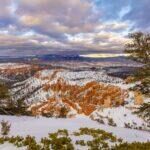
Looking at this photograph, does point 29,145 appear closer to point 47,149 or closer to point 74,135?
point 47,149

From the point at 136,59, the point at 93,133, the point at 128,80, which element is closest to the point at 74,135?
the point at 93,133

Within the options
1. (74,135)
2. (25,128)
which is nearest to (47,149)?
(74,135)

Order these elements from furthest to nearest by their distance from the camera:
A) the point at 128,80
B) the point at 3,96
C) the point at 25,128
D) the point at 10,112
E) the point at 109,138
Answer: the point at 10,112, the point at 3,96, the point at 128,80, the point at 25,128, the point at 109,138

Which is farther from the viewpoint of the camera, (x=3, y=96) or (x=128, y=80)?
(x=3, y=96)

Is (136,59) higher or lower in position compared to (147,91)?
higher

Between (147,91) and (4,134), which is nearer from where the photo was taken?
(4,134)

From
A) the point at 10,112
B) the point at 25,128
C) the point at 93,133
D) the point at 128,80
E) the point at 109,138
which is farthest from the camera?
the point at 10,112

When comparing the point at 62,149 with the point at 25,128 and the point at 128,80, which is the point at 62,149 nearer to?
the point at 25,128

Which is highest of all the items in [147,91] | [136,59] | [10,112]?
[136,59]

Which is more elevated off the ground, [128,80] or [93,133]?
[128,80]
